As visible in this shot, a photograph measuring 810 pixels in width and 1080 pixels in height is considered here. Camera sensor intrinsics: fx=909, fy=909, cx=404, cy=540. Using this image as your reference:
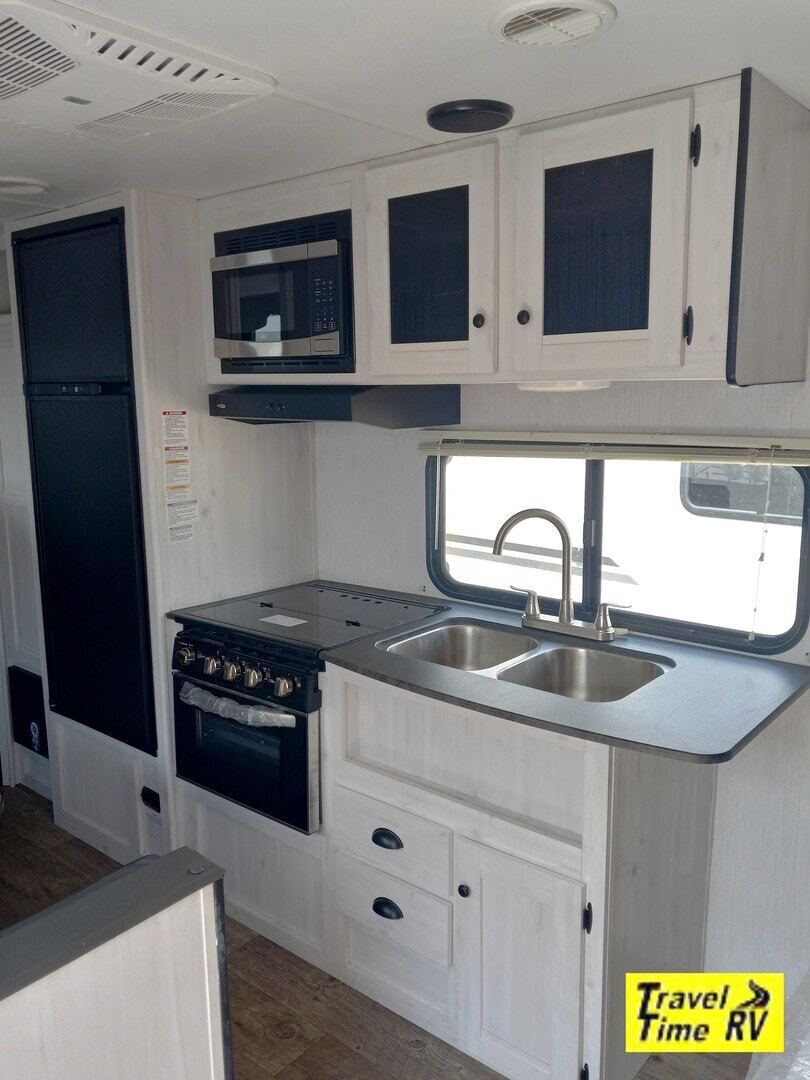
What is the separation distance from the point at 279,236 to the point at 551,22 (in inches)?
52.0

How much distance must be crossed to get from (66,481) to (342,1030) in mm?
1962

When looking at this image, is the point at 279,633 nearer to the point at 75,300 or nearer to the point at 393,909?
the point at 393,909

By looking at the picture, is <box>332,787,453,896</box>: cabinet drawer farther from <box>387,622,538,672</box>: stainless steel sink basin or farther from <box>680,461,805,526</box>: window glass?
<box>680,461,805,526</box>: window glass

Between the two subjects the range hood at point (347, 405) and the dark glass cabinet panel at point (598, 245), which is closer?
the dark glass cabinet panel at point (598, 245)

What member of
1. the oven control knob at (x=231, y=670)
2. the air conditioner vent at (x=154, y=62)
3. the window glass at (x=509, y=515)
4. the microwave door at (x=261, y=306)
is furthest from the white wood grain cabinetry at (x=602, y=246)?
the oven control knob at (x=231, y=670)

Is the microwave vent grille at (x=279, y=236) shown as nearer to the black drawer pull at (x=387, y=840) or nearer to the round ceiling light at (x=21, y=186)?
the round ceiling light at (x=21, y=186)

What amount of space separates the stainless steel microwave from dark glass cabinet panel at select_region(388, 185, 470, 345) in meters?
0.19

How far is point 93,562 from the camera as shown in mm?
3123

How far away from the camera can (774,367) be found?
201 centimetres

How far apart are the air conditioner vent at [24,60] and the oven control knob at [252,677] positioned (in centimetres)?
155

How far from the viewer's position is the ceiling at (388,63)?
1481 mm

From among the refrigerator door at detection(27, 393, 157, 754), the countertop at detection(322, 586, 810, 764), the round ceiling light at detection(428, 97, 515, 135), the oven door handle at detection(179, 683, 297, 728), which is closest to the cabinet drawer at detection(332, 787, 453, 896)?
the oven door handle at detection(179, 683, 297, 728)

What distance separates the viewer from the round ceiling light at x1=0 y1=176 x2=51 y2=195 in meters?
2.62

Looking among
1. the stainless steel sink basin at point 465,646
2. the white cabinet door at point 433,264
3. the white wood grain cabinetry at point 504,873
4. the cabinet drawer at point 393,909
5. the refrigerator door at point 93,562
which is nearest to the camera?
the white wood grain cabinetry at point 504,873
